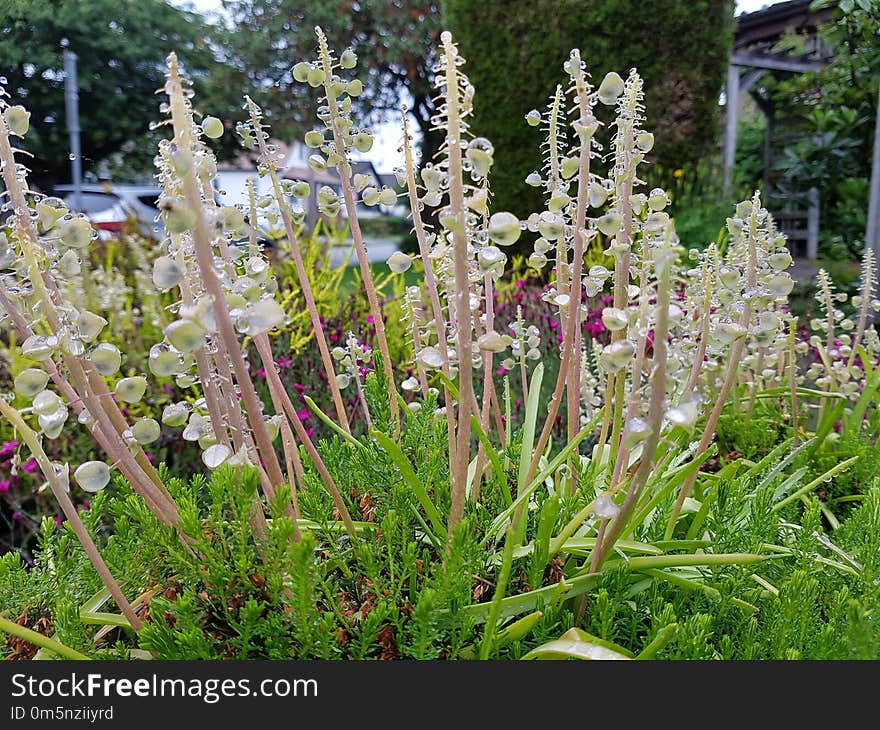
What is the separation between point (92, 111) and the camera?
11539 millimetres

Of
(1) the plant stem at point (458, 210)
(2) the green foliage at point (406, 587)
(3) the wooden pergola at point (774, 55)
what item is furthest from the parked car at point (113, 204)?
(3) the wooden pergola at point (774, 55)

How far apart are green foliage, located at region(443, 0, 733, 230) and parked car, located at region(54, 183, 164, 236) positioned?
2.94 metres

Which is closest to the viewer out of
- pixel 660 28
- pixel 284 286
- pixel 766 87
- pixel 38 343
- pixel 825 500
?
pixel 38 343

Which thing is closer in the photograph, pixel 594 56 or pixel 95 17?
pixel 594 56

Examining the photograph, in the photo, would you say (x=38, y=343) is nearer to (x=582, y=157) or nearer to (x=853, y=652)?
(x=582, y=157)

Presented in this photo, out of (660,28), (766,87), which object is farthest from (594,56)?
(766,87)

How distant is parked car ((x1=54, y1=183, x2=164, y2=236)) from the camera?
5168mm

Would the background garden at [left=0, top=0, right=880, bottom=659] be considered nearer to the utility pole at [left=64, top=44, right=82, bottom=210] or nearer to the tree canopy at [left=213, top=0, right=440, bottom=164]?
the utility pole at [left=64, top=44, right=82, bottom=210]

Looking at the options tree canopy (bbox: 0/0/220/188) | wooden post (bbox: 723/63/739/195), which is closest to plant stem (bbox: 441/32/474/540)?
wooden post (bbox: 723/63/739/195)

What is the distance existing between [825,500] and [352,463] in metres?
1.14

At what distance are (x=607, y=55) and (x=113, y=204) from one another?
527 cm

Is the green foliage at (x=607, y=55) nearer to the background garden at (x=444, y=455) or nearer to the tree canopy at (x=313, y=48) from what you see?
the background garden at (x=444, y=455)

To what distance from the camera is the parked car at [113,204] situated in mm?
5168

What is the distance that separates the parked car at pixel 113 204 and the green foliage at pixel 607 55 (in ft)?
9.63
